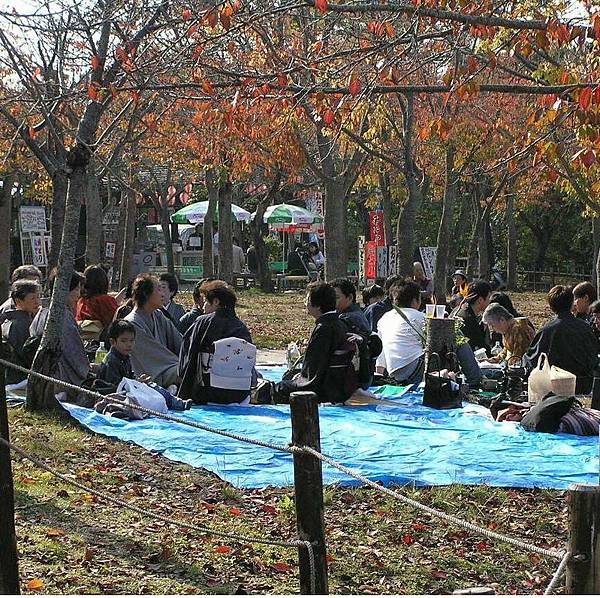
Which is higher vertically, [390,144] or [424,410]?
[390,144]

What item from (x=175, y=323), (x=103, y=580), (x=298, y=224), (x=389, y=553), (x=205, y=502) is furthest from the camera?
(x=298, y=224)

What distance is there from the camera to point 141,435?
8664mm

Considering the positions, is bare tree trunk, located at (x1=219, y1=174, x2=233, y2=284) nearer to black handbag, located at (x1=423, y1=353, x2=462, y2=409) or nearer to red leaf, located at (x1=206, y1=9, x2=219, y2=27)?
black handbag, located at (x1=423, y1=353, x2=462, y2=409)

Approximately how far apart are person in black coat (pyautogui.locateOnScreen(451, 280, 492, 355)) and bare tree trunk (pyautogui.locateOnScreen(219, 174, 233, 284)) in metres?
13.4

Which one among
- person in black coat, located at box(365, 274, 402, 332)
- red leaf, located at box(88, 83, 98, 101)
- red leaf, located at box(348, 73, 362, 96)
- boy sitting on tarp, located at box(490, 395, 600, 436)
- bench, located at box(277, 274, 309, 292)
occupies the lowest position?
boy sitting on tarp, located at box(490, 395, 600, 436)

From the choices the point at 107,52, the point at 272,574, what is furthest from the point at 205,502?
the point at 107,52

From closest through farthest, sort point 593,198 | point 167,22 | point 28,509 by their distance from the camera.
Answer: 1. point 28,509
2. point 167,22
3. point 593,198

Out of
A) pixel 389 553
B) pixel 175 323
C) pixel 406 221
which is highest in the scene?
pixel 406 221

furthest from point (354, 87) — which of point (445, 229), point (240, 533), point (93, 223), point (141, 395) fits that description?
point (93, 223)

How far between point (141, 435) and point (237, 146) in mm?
12449

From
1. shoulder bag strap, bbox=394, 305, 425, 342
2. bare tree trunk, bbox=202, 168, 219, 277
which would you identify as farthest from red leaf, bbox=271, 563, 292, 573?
bare tree trunk, bbox=202, 168, 219, 277

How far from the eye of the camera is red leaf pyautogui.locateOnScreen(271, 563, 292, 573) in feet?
17.5

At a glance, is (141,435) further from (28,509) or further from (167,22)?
(167,22)

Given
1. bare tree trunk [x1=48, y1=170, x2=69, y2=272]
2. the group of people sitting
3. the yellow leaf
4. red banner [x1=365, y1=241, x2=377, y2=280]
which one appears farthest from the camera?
red banner [x1=365, y1=241, x2=377, y2=280]
